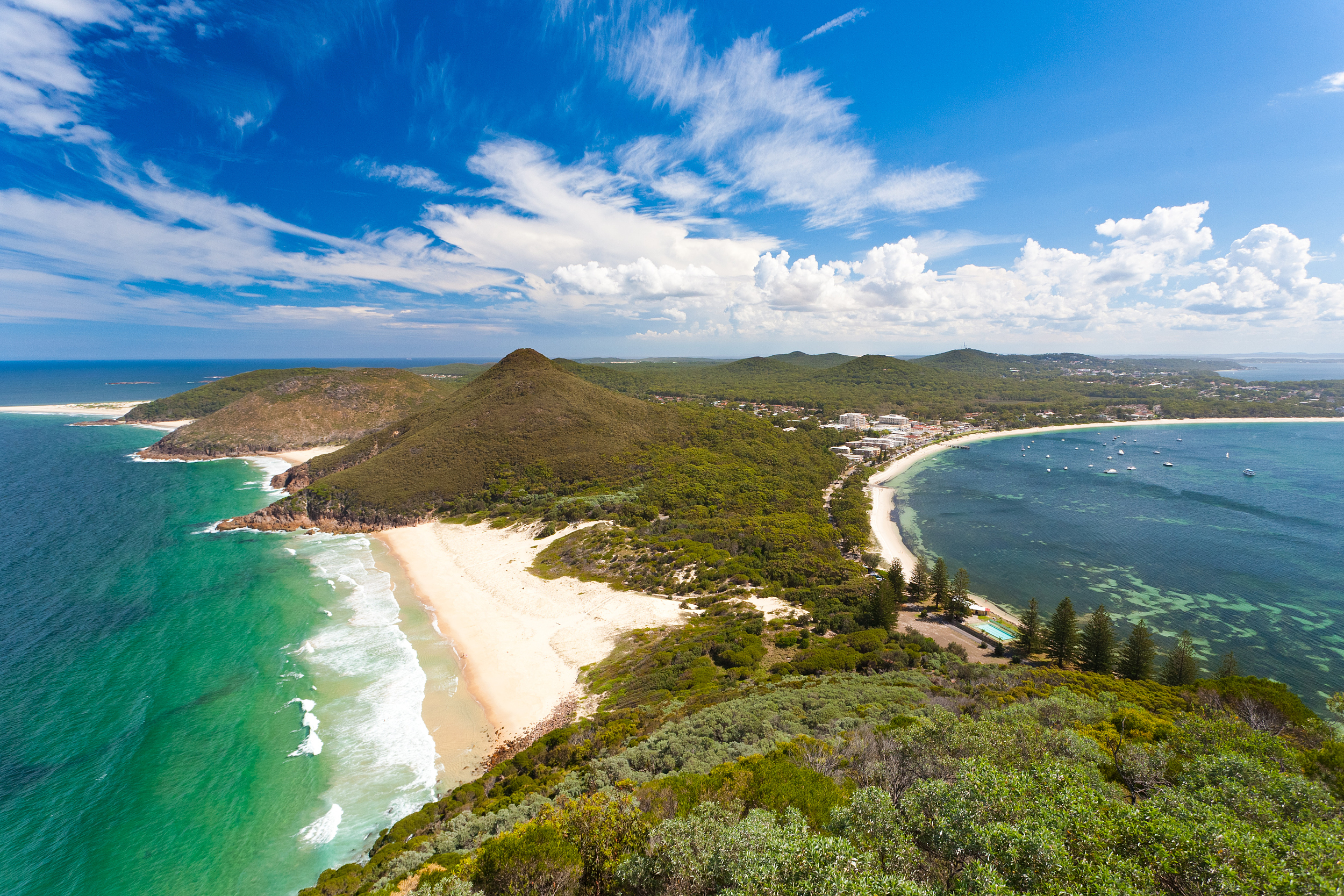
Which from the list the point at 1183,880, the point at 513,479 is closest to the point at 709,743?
the point at 1183,880

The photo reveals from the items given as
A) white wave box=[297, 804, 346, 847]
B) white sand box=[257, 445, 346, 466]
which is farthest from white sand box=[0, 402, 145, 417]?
white wave box=[297, 804, 346, 847]

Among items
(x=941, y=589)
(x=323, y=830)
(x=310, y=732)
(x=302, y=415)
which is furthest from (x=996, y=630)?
(x=302, y=415)

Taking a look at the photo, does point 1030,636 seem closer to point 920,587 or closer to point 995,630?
point 995,630

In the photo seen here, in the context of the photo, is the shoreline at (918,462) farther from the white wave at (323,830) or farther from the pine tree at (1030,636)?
the white wave at (323,830)

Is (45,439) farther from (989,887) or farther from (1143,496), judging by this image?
(1143,496)

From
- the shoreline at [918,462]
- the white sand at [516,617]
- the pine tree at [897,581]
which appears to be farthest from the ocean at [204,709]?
the shoreline at [918,462]
